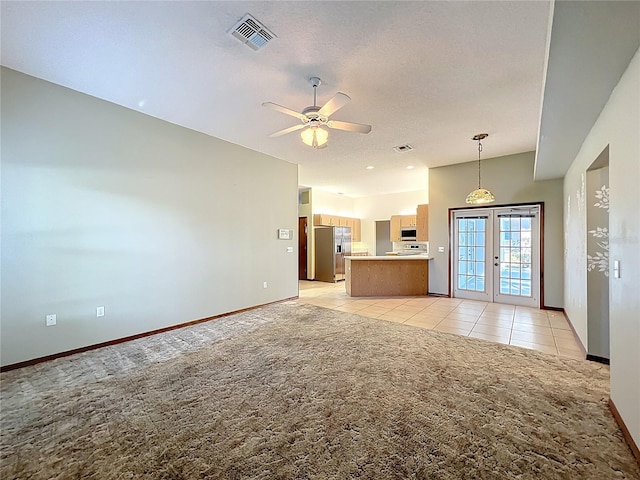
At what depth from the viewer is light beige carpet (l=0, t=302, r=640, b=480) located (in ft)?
5.27

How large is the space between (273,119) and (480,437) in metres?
4.07

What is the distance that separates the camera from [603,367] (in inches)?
111

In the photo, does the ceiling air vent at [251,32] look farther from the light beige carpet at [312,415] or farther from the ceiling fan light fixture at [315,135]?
the light beige carpet at [312,415]

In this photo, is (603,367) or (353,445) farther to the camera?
(603,367)

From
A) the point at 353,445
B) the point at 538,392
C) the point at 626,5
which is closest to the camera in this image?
the point at 626,5

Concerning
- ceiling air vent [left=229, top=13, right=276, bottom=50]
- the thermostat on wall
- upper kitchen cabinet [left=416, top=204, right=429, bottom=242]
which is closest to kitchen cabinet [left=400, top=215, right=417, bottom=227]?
upper kitchen cabinet [left=416, top=204, right=429, bottom=242]

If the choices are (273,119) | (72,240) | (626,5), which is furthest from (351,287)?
(626,5)

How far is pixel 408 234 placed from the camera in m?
8.95

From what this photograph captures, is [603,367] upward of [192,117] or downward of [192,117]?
downward

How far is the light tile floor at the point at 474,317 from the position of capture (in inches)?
143

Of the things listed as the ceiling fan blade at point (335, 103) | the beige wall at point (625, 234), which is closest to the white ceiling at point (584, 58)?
the beige wall at point (625, 234)

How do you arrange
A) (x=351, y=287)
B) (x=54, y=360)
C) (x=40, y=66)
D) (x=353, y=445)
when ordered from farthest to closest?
(x=351, y=287)
(x=54, y=360)
(x=40, y=66)
(x=353, y=445)

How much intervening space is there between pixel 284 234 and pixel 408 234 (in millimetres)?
4641

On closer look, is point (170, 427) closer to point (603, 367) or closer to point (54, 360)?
point (54, 360)
